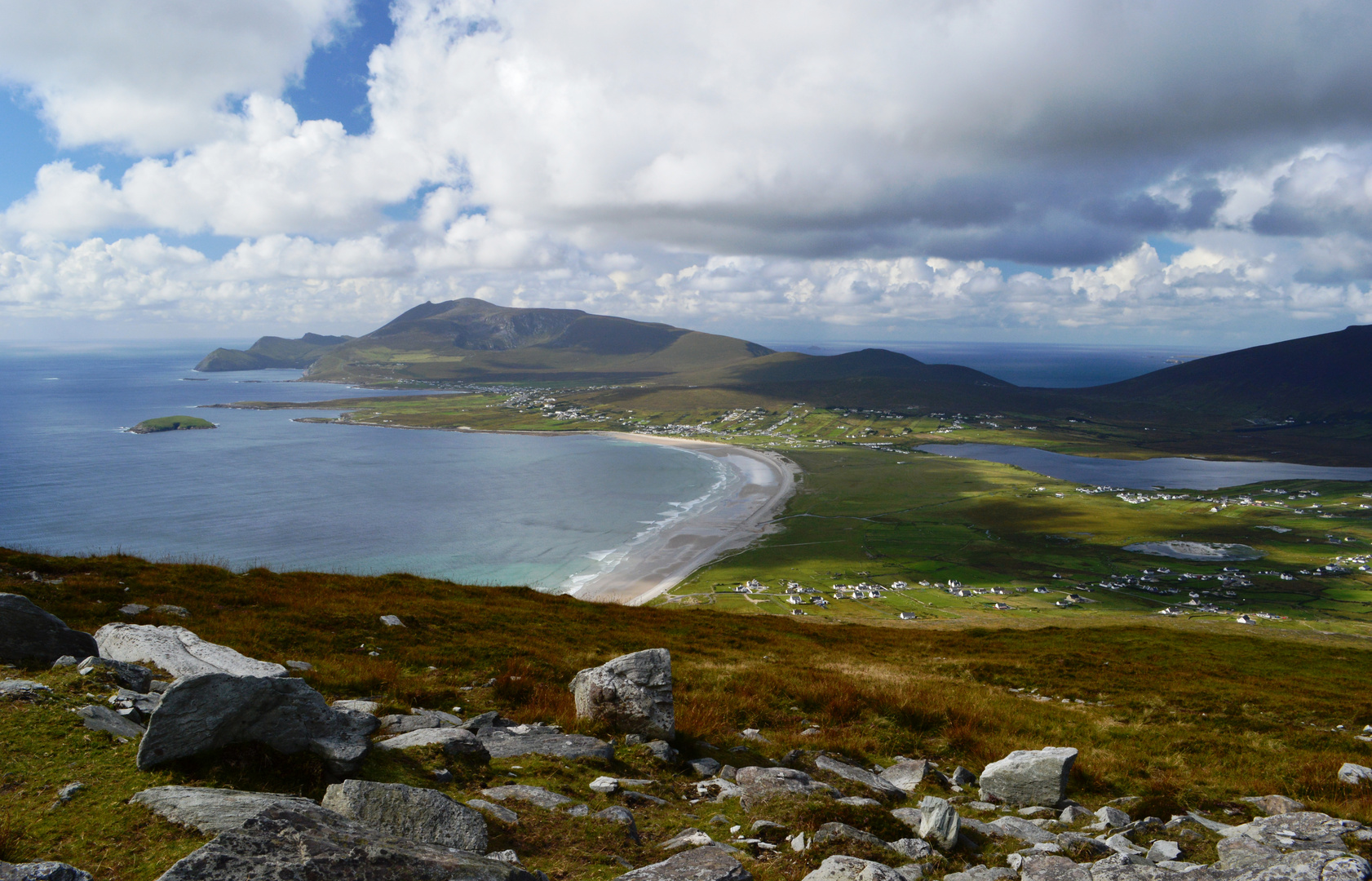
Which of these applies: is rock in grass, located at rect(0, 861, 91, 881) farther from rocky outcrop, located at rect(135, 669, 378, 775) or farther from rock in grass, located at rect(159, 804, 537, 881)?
rocky outcrop, located at rect(135, 669, 378, 775)

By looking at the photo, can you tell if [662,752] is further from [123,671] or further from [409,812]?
[123,671]

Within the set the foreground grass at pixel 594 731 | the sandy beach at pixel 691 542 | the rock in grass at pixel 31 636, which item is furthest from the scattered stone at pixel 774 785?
the sandy beach at pixel 691 542

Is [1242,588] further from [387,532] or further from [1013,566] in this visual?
[387,532]

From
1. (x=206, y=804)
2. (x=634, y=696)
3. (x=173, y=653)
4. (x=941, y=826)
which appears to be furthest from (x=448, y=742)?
(x=941, y=826)

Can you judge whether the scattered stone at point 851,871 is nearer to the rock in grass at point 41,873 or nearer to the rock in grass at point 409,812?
the rock in grass at point 409,812

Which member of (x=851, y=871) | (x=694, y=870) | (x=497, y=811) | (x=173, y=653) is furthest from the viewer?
(x=173, y=653)
